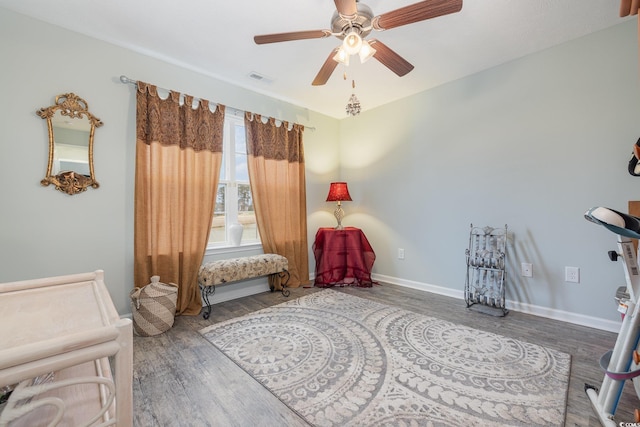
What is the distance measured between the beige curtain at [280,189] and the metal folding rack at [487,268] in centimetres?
198

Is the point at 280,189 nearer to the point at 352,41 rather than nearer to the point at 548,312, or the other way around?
the point at 352,41

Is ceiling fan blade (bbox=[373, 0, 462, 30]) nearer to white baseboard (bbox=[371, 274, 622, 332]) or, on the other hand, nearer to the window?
the window

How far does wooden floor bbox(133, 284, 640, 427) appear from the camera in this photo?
138 centimetres

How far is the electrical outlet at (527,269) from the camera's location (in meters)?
2.65

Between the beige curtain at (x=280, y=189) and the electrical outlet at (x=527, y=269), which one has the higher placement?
the beige curtain at (x=280, y=189)

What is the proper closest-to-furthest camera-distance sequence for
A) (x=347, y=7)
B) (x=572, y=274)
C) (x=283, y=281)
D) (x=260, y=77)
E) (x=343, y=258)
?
(x=347, y=7) < (x=572, y=274) < (x=260, y=77) < (x=283, y=281) < (x=343, y=258)

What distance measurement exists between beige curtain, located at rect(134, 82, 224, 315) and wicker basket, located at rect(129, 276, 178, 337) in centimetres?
22

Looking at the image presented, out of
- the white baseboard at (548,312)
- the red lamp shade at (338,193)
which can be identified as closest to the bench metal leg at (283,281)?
the red lamp shade at (338,193)

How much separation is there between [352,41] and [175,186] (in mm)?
2036

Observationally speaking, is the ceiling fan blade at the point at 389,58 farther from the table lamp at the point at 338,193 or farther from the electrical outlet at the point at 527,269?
the electrical outlet at the point at 527,269

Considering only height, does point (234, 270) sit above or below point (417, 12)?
below

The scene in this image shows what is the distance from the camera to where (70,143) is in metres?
2.21

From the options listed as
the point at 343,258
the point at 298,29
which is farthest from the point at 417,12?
the point at 343,258

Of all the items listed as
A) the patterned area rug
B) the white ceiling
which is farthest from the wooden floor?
the white ceiling
